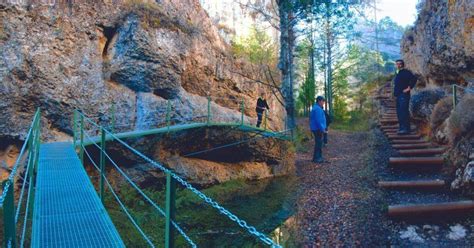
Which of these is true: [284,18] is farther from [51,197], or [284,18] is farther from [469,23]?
[51,197]

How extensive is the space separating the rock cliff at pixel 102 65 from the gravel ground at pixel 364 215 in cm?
740

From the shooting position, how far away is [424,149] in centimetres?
848

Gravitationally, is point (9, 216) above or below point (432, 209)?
above

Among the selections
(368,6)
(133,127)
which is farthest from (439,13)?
(133,127)

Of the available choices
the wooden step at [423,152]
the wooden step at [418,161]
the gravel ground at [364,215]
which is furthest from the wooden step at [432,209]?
the wooden step at [423,152]

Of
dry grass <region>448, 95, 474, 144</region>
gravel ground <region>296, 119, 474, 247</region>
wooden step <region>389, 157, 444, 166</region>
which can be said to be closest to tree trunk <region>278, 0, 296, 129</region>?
gravel ground <region>296, 119, 474, 247</region>

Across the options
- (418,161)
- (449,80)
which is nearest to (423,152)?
(418,161)

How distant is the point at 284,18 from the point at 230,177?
7.28m

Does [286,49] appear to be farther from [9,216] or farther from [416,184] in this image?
[9,216]

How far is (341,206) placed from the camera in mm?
7145

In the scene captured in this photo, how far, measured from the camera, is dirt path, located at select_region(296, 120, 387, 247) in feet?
19.2

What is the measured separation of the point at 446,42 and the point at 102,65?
1182 centimetres

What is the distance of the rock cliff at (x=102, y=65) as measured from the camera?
11.2 m

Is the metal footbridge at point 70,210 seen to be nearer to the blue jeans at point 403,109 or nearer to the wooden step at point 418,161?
the wooden step at point 418,161
